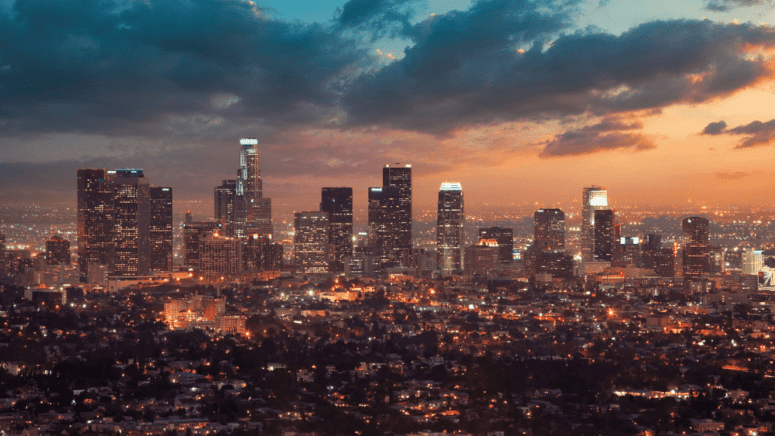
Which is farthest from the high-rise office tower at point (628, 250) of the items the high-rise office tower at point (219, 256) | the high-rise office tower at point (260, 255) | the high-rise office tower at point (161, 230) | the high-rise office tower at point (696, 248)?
the high-rise office tower at point (161, 230)

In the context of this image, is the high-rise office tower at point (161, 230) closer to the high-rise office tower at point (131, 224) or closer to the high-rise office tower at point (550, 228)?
the high-rise office tower at point (131, 224)

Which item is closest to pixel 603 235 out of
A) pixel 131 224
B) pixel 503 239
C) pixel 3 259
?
pixel 503 239

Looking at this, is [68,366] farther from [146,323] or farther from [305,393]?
[146,323]

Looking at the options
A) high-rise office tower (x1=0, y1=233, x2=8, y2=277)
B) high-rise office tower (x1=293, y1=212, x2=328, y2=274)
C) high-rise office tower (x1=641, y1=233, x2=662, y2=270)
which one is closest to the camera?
high-rise office tower (x1=0, y1=233, x2=8, y2=277)

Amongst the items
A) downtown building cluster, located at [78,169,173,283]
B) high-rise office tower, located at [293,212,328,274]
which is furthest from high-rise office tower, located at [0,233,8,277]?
high-rise office tower, located at [293,212,328,274]

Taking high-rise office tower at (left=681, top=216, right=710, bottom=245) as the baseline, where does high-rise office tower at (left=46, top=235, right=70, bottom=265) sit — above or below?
below

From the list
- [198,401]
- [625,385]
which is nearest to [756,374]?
[625,385]

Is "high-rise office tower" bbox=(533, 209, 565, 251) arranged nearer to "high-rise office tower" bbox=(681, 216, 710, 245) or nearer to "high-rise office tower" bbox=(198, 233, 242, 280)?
"high-rise office tower" bbox=(681, 216, 710, 245)
